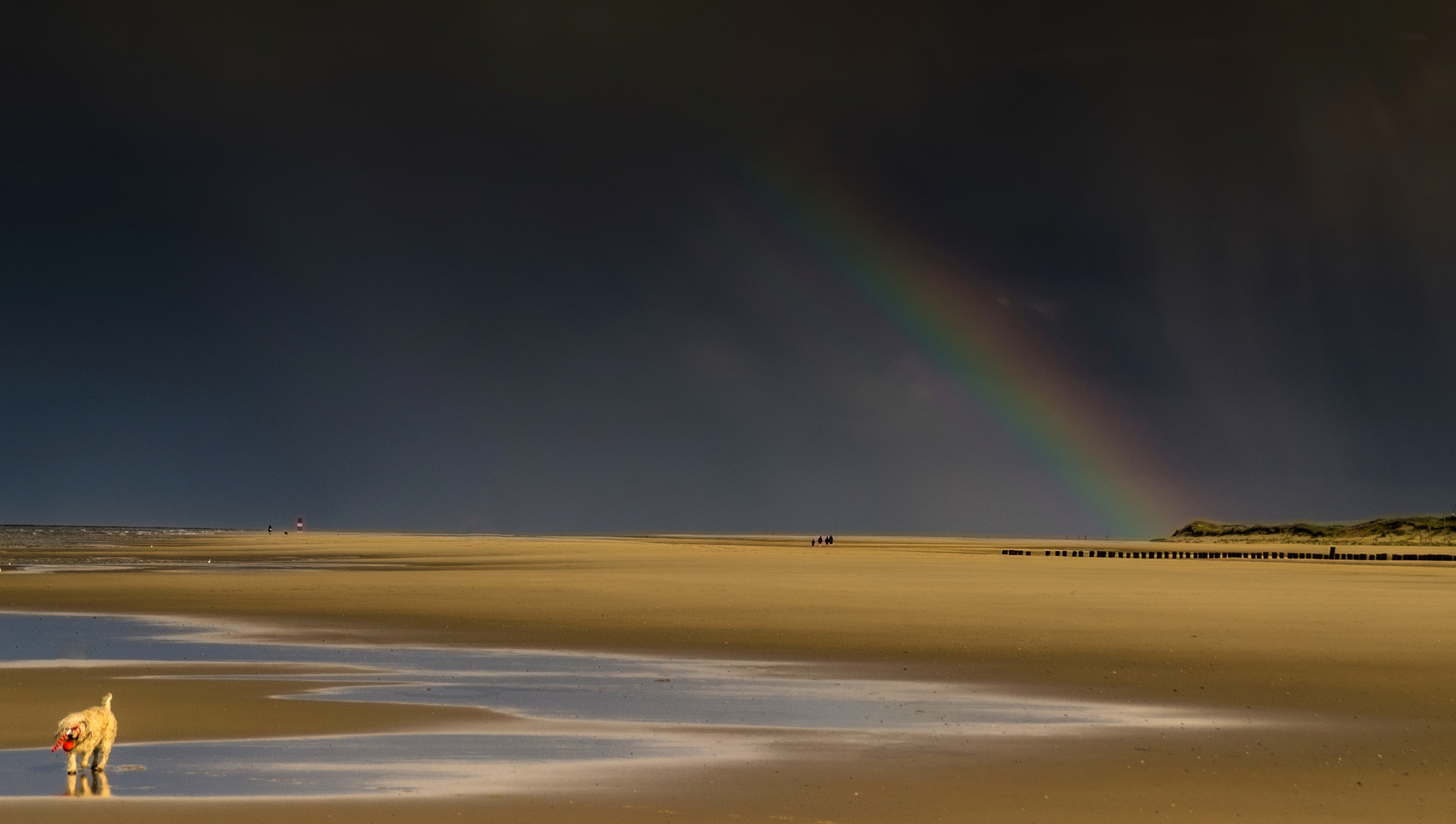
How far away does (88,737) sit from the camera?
13.2 metres

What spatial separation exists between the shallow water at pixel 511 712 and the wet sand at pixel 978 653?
969 mm

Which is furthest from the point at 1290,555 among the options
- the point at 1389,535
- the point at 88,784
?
the point at 88,784

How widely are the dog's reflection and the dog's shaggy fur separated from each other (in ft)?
0.38

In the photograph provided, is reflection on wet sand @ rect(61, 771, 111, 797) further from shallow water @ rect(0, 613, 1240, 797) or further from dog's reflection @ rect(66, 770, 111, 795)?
shallow water @ rect(0, 613, 1240, 797)

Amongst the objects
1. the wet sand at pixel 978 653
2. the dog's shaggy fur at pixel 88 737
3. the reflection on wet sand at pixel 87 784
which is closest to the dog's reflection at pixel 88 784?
the reflection on wet sand at pixel 87 784

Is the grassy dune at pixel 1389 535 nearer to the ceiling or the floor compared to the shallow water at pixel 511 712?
nearer to the ceiling

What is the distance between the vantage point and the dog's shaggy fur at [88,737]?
42.5 feet

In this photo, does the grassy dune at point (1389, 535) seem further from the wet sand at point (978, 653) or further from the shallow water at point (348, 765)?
the shallow water at point (348, 765)

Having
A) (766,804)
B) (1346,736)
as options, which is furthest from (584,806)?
(1346,736)

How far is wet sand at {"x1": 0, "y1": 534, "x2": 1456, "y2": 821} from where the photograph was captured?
484 inches

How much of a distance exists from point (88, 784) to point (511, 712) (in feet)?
19.4

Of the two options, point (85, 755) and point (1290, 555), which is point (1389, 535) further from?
point (85, 755)

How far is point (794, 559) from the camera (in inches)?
3150

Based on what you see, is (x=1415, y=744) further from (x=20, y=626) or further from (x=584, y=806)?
(x=20, y=626)
